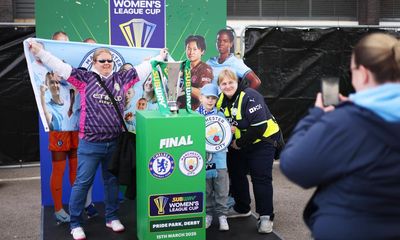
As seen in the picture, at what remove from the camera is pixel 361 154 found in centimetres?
182

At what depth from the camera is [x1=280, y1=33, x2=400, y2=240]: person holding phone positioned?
1812mm

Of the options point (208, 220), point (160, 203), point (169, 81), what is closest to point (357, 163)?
point (160, 203)

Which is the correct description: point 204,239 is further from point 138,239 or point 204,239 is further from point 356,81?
point 356,81

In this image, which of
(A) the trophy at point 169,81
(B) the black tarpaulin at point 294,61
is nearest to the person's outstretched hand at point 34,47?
(A) the trophy at point 169,81

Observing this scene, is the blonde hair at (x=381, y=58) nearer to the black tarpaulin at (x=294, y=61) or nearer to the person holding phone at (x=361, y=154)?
the person holding phone at (x=361, y=154)

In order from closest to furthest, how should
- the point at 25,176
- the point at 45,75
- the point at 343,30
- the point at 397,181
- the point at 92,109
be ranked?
the point at 397,181, the point at 92,109, the point at 45,75, the point at 25,176, the point at 343,30

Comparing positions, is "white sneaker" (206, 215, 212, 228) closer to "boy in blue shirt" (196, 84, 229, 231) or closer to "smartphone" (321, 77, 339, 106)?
"boy in blue shirt" (196, 84, 229, 231)

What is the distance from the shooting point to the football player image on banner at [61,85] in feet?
15.0

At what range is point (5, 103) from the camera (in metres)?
7.35

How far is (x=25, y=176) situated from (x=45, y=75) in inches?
126

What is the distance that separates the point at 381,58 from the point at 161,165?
2.51m

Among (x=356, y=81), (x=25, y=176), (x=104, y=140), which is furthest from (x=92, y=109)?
(x=25, y=176)

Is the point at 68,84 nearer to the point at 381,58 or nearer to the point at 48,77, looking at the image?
the point at 48,77

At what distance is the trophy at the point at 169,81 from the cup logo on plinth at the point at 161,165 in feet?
1.35
